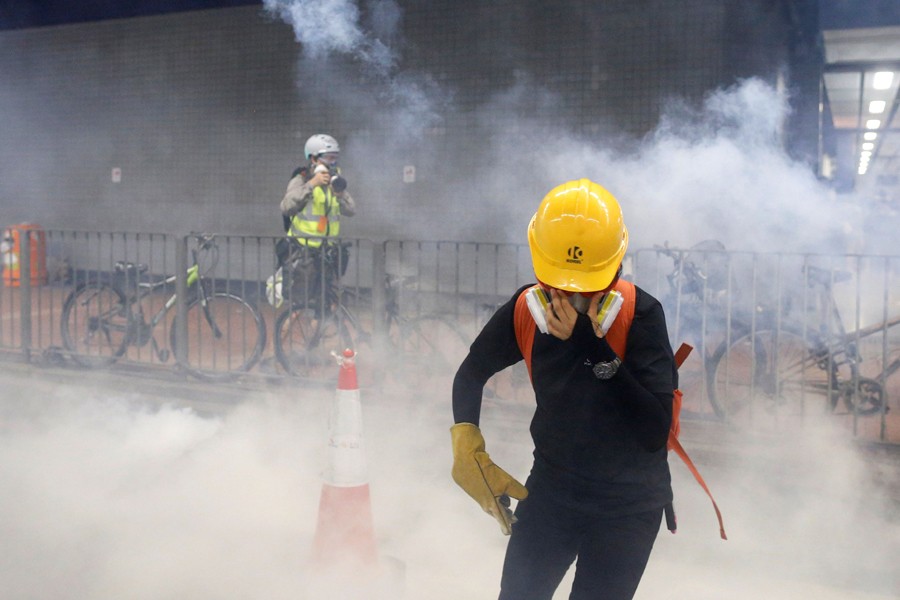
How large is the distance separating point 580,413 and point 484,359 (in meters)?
0.33

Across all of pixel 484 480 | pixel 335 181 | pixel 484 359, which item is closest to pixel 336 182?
pixel 335 181

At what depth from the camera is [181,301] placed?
7.15 metres

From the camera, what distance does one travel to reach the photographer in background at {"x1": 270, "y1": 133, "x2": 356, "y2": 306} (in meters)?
6.94

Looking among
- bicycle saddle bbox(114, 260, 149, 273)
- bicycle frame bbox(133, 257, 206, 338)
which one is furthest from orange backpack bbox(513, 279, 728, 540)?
bicycle saddle bbox(114, 260, 149, 273)

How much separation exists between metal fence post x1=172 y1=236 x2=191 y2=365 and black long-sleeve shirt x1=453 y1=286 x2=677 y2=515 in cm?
526

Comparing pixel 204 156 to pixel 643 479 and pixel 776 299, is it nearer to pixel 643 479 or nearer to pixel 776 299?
pixel 776 299

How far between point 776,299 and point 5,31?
15070 millimetres

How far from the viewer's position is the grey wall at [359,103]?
1109 cm

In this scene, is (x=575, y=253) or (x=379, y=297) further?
(x=379, y=297)

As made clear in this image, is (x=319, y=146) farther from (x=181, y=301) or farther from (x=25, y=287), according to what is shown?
(x=25, y=287)

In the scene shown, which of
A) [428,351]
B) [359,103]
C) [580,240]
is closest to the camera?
[580,240]

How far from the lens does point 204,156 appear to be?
14211 millimetres

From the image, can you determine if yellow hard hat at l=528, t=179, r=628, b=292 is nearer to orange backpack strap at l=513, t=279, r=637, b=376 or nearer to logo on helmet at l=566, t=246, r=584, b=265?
logo on helmet at l=566, t=246, r=584, b=265

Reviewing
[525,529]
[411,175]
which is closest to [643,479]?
[525,529]
